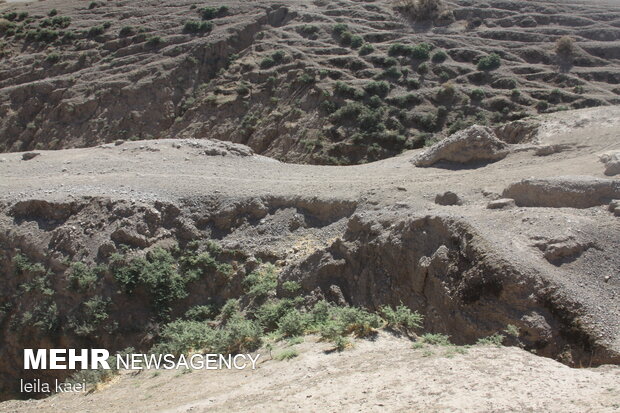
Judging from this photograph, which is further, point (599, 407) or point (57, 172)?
point (57, 172)

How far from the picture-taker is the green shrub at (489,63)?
30.8 meters

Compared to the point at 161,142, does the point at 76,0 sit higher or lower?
higher

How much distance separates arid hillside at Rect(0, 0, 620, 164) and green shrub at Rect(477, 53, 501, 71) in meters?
0.11

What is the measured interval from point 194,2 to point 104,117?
12342mm

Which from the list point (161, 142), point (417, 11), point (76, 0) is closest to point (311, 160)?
point (161, 142)

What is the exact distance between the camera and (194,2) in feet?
128

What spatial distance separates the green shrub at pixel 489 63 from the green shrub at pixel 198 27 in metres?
→ 16.2

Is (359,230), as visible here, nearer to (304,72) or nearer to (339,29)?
(304,72)

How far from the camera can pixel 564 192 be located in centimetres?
1303

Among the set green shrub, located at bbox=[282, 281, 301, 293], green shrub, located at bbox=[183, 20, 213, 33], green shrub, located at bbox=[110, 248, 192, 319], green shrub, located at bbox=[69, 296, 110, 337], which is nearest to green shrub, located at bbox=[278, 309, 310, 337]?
green shrub, located at bbox=[282, 281, 301, 293]

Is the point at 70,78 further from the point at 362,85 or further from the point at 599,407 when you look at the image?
the point at 599,407

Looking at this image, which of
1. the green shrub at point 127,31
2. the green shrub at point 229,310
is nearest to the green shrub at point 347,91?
the green shrub at point 127,31

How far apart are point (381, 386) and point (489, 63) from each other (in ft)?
87.0

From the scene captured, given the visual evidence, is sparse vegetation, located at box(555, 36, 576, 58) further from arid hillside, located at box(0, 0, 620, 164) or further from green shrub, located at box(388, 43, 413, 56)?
green shrub, located at box(388, 43, 413, 56)
